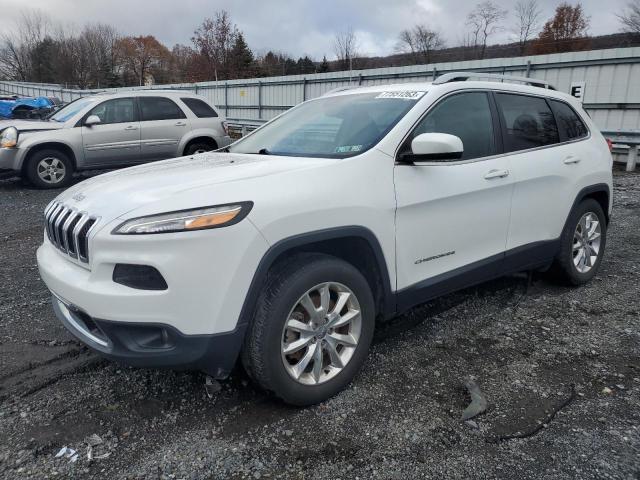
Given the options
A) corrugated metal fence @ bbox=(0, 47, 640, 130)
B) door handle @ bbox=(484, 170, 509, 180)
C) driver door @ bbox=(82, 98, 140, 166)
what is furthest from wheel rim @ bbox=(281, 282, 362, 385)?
corrugated metal fence @ bbox=(0, 47, 640, 130)

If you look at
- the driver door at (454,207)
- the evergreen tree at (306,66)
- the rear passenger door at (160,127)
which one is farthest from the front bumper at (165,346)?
the evergreen tree at (306,66)

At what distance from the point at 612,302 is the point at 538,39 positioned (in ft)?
174

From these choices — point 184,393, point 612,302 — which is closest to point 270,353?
point 184,393

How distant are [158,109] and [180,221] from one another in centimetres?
859

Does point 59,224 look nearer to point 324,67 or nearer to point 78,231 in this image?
point 78,231

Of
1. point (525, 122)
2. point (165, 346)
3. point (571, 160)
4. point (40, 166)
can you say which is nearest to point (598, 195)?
point (571, 160)

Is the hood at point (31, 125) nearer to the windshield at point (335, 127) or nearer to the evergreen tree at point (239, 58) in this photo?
the windshield at point (335, 127)

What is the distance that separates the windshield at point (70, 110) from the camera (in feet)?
31.3

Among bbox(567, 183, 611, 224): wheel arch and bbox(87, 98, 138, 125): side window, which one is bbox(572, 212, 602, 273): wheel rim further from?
bbox(87, 98, 138, 125): side window

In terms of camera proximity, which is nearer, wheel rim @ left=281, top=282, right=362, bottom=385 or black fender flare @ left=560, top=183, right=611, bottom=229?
wheel rim @ left=281, top=282, right=362, bottom=385

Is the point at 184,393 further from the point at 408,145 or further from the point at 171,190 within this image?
the point at 408,145

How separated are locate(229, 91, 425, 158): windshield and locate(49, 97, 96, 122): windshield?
703 centimetres

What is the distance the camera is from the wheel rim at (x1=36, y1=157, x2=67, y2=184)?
30.0 feet

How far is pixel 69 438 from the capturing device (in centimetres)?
249
